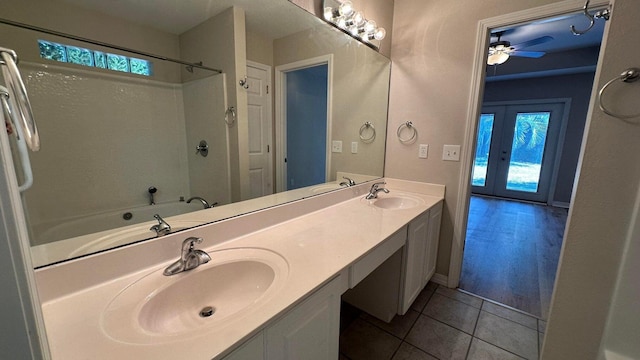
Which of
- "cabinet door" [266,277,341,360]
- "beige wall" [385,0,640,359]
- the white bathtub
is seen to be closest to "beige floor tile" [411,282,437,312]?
"beige wall" [385,0,640,359]

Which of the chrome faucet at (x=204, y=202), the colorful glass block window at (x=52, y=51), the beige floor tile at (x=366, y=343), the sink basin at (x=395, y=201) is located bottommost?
the beige floor tile at (x=366, y=343)

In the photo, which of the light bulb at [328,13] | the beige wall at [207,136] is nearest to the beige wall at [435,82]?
the light bulb at [328,13]

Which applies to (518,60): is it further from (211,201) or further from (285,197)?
(211,201)

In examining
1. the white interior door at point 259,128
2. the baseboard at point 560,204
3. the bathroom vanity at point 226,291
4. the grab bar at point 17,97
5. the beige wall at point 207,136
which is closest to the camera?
the grab bar at point 17,97

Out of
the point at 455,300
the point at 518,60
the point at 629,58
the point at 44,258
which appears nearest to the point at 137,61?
the point at 44,258

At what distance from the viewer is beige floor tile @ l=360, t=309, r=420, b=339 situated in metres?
1.63

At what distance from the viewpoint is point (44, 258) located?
2.42 ft

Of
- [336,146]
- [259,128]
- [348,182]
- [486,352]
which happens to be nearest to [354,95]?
[336,146]

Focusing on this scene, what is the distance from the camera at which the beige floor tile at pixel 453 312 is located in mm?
1697

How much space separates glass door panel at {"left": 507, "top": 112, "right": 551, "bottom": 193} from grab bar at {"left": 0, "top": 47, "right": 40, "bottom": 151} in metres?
6.37

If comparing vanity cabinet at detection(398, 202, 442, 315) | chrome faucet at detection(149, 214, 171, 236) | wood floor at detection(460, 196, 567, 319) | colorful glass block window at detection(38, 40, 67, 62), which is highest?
colorful glass block window at detection(38, 40, 67, 62)

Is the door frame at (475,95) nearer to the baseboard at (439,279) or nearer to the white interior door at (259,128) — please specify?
the baseboard at (439,279)

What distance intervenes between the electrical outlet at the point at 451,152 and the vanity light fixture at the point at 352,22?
973 millimetres

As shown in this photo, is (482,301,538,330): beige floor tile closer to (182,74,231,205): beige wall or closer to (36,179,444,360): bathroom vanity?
(36,179,444,360): bathroom vanity
